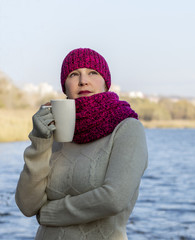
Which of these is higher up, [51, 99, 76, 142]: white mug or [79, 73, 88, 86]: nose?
[79, 73, 88, 86]: nose

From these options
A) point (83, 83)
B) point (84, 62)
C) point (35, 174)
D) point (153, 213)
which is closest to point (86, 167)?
point (35, 174)

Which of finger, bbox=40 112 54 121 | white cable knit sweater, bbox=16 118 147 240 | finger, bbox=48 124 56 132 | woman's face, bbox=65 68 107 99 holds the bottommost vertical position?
white cable knit sweater, bbox=16 118 147 240

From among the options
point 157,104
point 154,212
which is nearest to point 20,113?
point 154,212

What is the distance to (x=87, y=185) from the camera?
1.71 metres

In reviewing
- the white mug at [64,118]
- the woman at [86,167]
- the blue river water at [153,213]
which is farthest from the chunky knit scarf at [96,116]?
the blue river water at [153,213]

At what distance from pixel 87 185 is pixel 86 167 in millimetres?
68

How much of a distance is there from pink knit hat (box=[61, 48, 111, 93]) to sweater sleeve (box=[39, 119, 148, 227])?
294 millimetres

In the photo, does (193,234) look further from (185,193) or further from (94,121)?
(94,121)

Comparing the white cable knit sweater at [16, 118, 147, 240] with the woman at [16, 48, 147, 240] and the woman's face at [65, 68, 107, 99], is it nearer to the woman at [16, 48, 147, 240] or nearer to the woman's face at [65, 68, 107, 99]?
the woman at [16, 48, 147, 240]

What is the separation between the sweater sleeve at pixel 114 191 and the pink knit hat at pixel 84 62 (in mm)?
294

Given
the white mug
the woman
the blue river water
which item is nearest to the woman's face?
the woman

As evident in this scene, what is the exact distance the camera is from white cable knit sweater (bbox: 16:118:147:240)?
1.65 meters

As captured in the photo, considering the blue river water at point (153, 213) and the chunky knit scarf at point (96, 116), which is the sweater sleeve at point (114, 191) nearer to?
the chunky knit scarf at point (96, 116)

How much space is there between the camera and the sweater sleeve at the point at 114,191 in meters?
1.63
